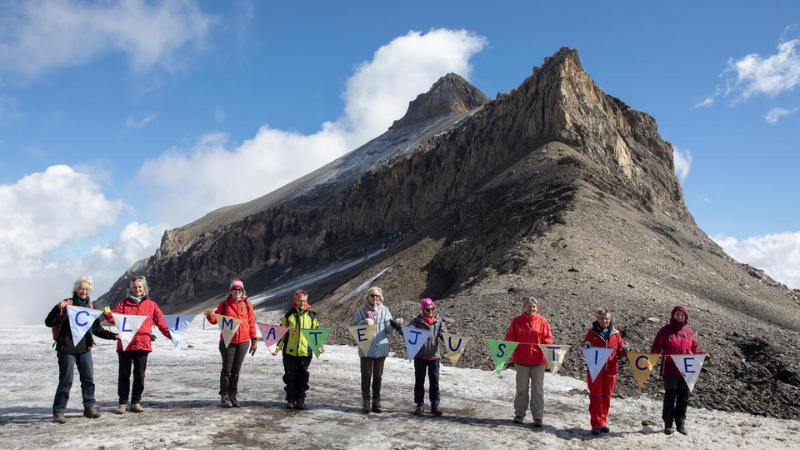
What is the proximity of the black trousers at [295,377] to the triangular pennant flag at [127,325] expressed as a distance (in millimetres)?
1992

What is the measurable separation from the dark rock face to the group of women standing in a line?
2422 millimetres

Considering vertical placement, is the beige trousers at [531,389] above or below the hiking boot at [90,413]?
above

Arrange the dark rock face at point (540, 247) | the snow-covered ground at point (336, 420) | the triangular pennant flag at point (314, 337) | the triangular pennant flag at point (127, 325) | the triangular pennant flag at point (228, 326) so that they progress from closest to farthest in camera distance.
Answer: the snow-covered ground at point (336, 420), the triangular pennant flag at point (127, 325), the triangular pennant flag at point (228, 326), the triangular pennant flag at point (314, 337), the dark rock face at point (540, 247)

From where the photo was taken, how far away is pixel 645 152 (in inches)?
2498

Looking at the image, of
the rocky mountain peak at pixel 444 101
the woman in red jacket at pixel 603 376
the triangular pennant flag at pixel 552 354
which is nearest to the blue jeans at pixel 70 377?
the triangular pennant flag at pixel 552 354

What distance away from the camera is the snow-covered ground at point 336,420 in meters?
5.80

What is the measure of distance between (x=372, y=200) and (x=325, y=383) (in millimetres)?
64835

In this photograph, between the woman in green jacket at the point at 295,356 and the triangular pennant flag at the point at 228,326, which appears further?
the woman in green jacket at the point at 295,356

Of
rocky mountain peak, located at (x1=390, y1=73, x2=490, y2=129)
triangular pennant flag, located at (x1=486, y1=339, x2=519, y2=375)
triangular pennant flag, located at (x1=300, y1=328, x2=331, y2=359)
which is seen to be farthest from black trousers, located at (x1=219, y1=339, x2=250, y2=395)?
rocky mountain peak, located at (x1=390, y1=73, x2=490, y2=129)

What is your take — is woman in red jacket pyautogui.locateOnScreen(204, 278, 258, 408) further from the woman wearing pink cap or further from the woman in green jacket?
the woman wearing pink cap

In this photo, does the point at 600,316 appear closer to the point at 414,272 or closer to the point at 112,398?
the point at 112,398

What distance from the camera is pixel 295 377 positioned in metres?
7.35

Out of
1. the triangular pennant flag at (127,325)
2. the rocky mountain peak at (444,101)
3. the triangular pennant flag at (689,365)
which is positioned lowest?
the triangular pennant flag at (689,365)

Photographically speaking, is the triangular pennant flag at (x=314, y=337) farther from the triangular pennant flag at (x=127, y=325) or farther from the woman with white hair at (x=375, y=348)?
the triangular pennant flag at (x=127, y=325)
